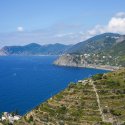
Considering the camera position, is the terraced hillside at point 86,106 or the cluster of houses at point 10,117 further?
the cluster of houses at point 10,117

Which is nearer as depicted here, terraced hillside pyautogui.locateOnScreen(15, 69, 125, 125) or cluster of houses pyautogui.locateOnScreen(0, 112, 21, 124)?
terraced hillside pyautogui.locateOnScreen(15, 69, 125, 125)

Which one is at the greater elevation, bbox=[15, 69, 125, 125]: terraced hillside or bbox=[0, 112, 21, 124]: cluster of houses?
bbox=[15, 69, 125, 125]: terraced hillside

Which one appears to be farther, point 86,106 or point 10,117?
point 10,117

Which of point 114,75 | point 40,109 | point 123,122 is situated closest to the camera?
point 123,122

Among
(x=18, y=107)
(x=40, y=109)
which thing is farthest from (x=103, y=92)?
(x=18, y=107)

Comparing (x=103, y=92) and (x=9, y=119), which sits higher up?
(x=103, y=92)

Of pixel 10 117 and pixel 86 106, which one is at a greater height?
pixel 86 106

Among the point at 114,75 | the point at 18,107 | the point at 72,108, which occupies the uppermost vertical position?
the point at 114,75

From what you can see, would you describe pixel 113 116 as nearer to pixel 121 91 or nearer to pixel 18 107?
pixel 121 91
